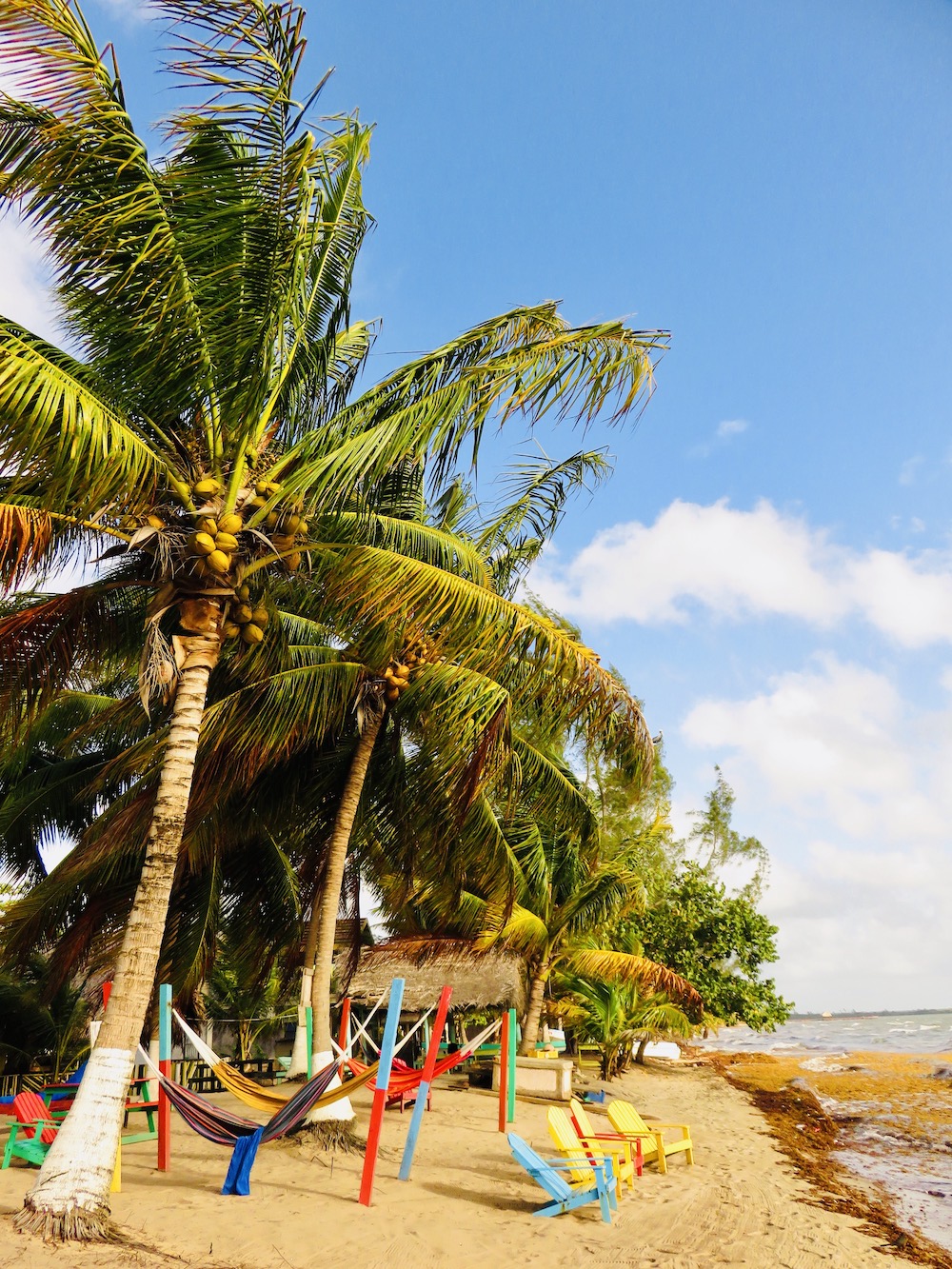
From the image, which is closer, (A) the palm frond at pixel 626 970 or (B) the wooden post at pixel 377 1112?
(B) the wooden post at pixel 377 1112

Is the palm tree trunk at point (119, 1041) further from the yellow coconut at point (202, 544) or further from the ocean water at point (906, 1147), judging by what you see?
the ocean water at point (906, 1147)

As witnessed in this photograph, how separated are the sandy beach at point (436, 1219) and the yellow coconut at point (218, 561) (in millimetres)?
4115

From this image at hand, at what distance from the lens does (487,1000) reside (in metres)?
17.0

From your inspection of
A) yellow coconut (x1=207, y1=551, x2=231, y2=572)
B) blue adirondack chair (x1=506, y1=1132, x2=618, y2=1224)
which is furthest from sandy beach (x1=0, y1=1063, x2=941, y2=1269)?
yellow coconut (x1=207, y1=551, x2=231, y2=572)

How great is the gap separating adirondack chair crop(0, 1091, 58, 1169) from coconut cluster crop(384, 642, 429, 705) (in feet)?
15.3

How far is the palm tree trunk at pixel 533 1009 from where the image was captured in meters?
16.2

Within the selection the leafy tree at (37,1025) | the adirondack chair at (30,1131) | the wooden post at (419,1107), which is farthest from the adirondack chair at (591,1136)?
the leafy tree at (37,1025)

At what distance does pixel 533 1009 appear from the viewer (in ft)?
54.6

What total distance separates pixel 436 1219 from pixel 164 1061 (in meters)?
2.51

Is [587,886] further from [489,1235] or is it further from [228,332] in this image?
[228,332]

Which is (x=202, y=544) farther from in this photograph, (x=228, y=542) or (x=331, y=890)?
(x=331, y=890)

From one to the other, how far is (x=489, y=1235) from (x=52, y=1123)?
386cm

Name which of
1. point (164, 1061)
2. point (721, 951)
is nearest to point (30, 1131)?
point (164, 1061)

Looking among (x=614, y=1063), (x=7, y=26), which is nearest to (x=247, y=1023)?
(x=614, y=1063)
